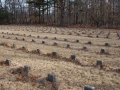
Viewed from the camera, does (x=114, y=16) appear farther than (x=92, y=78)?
Yes

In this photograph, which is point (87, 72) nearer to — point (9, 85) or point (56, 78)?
point (56, 78)

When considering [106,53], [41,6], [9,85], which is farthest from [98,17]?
[9,85]

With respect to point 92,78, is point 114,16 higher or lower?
higher

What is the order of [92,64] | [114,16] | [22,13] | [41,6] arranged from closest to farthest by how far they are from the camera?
[92,64] < [114,16] < [41,6] < [22,13]

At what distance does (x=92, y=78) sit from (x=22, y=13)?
3409 cm

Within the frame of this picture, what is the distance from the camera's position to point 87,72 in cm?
355

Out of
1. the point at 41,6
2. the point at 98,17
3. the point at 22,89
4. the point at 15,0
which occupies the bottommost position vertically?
the point at 22,89

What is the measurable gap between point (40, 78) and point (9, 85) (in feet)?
1.85

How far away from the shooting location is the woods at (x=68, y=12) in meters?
22.2

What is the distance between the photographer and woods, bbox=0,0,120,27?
874 inches

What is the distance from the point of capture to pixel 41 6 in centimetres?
2922

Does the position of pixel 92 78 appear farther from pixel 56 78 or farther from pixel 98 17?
pixel 98 17

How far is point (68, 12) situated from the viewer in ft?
98.0

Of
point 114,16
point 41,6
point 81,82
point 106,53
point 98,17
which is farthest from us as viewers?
point 41,6
